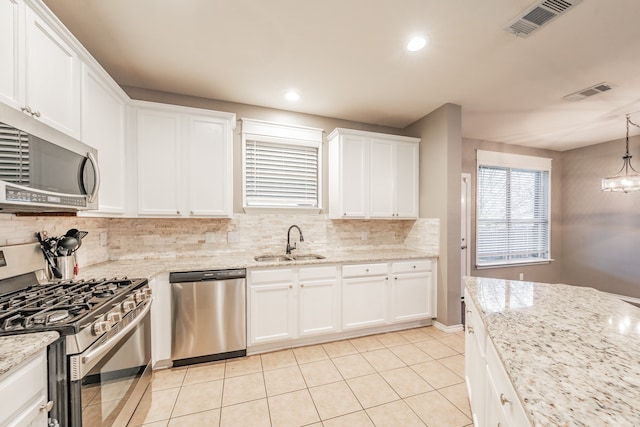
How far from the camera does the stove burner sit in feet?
3.59

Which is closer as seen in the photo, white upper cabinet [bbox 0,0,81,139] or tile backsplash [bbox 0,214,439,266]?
white upper cabinet [bbox 0,0,81,139]

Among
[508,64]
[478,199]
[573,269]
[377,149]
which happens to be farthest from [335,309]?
[573,269]

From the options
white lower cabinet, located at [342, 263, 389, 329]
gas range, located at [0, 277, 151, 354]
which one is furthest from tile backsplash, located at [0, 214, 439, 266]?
white lower cabinet, located at [342, 263, 389, 329]

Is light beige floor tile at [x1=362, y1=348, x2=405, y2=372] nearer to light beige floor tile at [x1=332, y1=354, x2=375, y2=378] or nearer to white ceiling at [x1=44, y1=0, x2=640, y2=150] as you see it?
light beige floor tile at [x1=332, y1=354, x2=375, y2=378]

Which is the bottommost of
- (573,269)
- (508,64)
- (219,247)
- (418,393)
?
(418,393)

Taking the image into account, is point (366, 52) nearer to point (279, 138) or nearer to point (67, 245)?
point (279, 138)

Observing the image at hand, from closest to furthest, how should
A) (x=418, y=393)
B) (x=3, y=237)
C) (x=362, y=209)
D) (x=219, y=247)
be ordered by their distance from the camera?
(x=3, y=237) → (x=418, y=393) → (x=219, y=247) → (x=362, y=209)

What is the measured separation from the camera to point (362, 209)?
3.36m

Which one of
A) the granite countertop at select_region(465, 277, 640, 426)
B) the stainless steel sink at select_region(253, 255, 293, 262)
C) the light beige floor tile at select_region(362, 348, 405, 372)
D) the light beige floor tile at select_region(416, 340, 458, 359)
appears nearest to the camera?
the granite countertop at select_region(465, 277, 640, 426)

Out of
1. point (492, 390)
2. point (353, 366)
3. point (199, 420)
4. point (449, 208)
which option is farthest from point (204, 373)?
point (449, 208)

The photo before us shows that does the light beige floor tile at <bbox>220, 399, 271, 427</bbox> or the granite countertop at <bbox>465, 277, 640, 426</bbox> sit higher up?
the granite countertop at <bbox>465, 277, 640, 426</bbox>

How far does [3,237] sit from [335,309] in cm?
263

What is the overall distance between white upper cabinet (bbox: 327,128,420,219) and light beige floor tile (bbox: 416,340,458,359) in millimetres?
1537

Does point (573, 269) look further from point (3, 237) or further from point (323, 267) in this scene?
point (3, 237)
